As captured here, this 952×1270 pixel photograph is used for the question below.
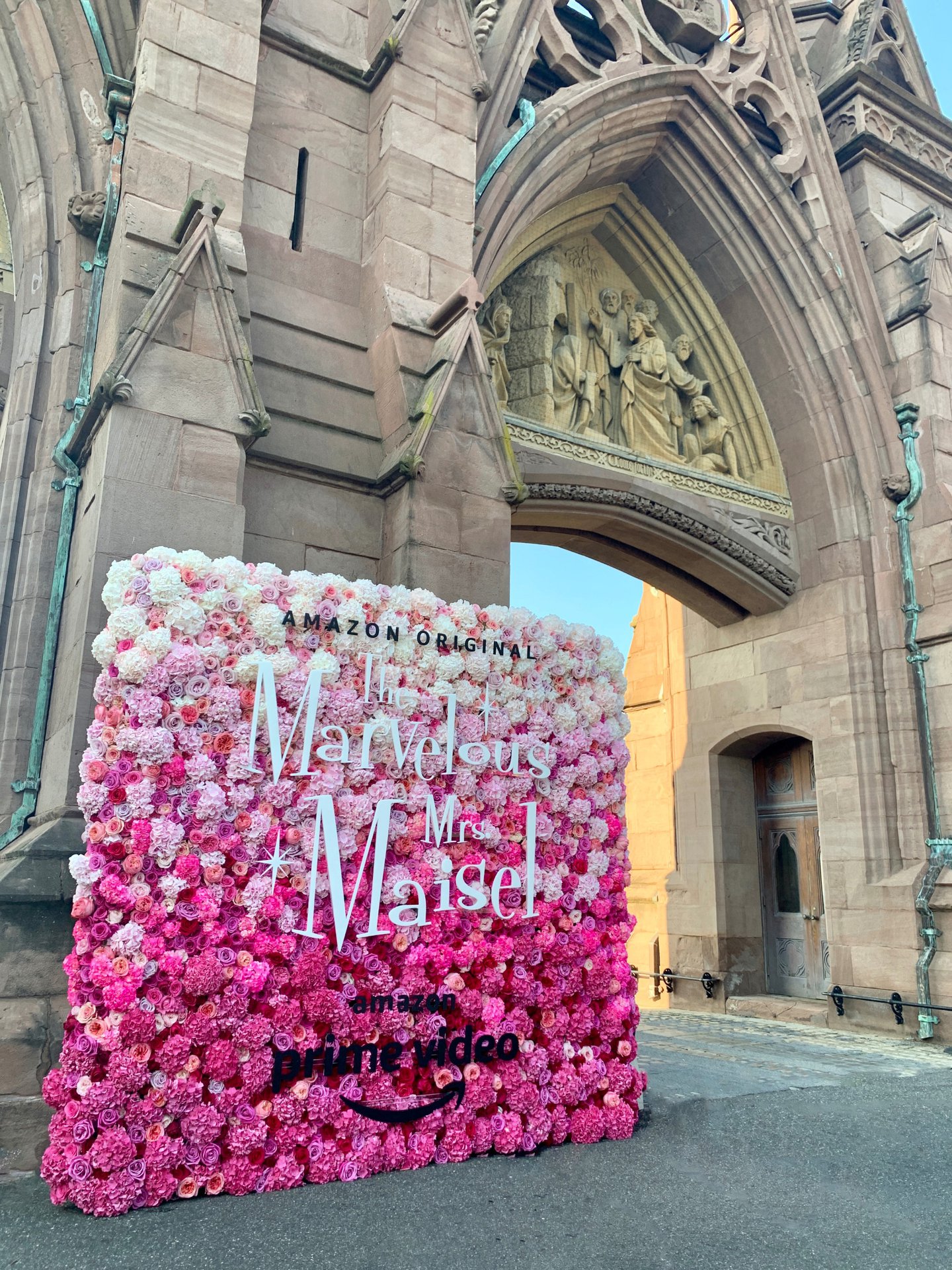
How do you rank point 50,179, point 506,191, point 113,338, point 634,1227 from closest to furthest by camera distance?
Answer: point 634,1227 → point 113,338 → point 50,179 → point 506,191

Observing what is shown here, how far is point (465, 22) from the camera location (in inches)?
327

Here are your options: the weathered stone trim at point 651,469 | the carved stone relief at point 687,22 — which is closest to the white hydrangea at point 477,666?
the weathered stone trim at point 651,469

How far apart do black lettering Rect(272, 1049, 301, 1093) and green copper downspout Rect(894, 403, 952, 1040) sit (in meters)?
7.01

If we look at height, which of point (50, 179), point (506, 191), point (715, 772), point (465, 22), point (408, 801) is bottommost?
point (408, 801)

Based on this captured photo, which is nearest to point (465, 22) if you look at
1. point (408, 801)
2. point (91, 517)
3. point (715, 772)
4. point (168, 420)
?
point (168, 420)

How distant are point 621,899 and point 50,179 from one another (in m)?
6.89

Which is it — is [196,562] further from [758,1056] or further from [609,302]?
[609,302]

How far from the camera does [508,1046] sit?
5.03 meters

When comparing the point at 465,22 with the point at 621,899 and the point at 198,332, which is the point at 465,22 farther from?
the point at 621,899

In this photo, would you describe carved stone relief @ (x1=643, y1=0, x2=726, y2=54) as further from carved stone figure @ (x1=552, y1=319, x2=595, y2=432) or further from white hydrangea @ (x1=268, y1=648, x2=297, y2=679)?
white hydrangea @ (x1=268, y1=648, x2=297, y2=679)

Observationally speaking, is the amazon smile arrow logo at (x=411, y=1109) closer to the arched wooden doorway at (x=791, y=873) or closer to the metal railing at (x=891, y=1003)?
the metal railing at (x=891, y=1003)

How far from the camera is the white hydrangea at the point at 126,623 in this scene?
4.53 metres

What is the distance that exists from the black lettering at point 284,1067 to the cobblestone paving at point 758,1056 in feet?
8.96

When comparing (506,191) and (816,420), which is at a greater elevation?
(506,191)
